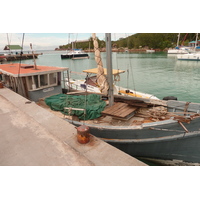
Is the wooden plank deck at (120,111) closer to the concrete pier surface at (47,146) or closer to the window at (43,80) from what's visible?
the concrete pier surface at (47,146)

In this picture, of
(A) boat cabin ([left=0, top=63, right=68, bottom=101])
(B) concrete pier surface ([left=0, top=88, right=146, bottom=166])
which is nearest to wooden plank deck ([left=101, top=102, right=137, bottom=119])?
(B) concrete pier surface ([left=0, top=88, right=146, bottom=166])

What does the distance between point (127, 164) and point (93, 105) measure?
3.85 metres

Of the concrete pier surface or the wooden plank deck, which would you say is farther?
the wooden plank deck

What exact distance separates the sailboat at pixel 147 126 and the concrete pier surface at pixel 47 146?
111 centimetres

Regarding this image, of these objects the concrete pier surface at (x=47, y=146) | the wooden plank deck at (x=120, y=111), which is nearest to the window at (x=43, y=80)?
the concrete pier surface at (x=47, y=146)

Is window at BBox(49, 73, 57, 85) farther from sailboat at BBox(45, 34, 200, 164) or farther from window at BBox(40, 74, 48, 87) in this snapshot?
sailboat at BBox(45, 34, 200, 164)

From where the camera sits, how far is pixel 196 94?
56.9 ft

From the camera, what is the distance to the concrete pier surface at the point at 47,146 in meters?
3.18

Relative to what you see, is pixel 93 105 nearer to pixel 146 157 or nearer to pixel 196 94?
pixel 146 157

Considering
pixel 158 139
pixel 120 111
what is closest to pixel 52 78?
pixel 120 111

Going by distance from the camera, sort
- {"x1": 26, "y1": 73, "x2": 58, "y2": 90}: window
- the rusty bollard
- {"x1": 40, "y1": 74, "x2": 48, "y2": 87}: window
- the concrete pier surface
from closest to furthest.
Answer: the concrete pier surface
the rusty bollard
{"x1": 26, "y1": 73, "x2": 58, "y2": 90}: window
{"x1": 40, "y1": 74, "x2": 48, "y2": 87}: window

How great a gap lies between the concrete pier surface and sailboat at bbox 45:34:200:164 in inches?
43.7

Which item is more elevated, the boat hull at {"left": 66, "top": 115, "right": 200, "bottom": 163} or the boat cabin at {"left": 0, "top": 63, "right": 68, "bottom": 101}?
the boat cabin at {"left": 0, "top": 63, "right": 68, "bottom": 101}

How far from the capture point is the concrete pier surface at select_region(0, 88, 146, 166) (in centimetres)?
318
